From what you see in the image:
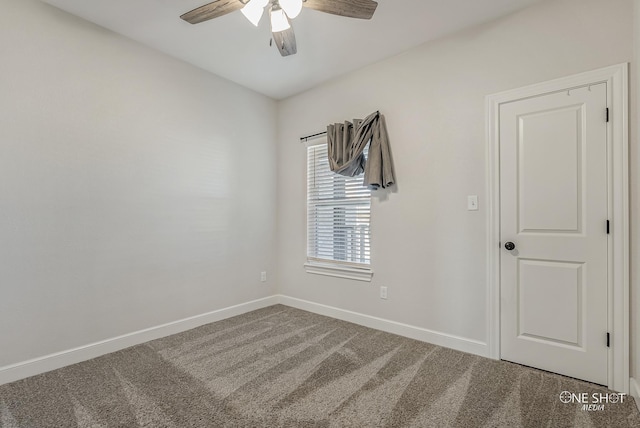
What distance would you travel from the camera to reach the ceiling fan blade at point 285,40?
200 centimetres

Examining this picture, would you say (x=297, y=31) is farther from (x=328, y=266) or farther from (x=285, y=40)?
(x=328, y=266)

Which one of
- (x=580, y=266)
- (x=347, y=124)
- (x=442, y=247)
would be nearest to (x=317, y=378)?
(x=442, y=247)

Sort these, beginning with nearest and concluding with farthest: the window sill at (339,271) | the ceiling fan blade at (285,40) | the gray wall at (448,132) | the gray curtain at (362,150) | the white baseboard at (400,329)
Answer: the ceiling fan blade at (285,40), the gray wall at (448,132), the white baseboard at (400,329), the gray curtain at (362,150), the window sill at (339,271)

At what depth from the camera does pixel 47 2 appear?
222cm

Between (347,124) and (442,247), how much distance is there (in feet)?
5.10

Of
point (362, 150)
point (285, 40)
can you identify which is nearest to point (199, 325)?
point (362, 150)

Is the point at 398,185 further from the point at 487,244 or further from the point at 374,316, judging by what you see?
the point at 374,316

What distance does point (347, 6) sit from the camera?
1778 mm

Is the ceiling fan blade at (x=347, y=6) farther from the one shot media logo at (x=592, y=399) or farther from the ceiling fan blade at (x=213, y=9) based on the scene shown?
the one shot media logo at (x=592, y=399)

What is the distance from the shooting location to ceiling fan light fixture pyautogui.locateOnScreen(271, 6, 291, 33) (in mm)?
1836

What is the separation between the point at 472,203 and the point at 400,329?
134 cm

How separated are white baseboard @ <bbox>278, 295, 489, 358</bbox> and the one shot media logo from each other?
0.58 m

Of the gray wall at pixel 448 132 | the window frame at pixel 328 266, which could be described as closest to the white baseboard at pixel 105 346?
the window frame at pixel 328 266

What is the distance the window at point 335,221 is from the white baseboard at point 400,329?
0.41 m
